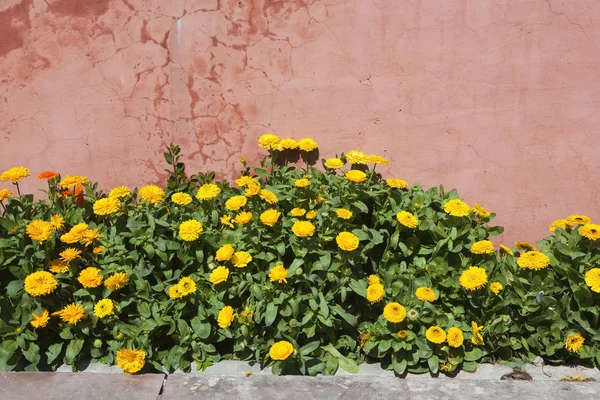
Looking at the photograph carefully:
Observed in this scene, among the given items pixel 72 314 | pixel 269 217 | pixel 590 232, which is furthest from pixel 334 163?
pixel 72 314

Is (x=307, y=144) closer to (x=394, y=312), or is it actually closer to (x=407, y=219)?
(x=407, y=219)

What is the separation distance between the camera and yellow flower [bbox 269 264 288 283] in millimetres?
2960

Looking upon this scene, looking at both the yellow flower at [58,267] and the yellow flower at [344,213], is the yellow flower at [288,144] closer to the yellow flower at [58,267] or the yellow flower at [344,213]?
the yellow flower at [344,213]

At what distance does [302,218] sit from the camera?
11.0 ft

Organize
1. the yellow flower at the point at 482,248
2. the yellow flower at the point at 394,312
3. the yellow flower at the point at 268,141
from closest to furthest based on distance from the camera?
the yellow flower at the point at 394,312 → the yellow flower at the point at 482,248 → the yellow flower at the point at 268,141

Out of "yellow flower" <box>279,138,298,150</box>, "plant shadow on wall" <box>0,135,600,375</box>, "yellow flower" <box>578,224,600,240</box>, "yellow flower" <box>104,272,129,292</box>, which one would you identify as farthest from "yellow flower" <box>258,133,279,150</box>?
"yellow flower" <box>578,224,600,240</box>

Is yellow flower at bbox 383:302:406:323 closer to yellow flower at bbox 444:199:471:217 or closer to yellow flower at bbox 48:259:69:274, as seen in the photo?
yellow flower at bbox 444:199:471:217

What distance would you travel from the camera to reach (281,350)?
2.88 metres

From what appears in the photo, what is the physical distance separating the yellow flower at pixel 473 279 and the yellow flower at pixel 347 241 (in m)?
0.64

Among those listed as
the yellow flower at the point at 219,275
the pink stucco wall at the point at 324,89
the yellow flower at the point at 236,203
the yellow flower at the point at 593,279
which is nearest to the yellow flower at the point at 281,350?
the yellow flower at the point at 219,275

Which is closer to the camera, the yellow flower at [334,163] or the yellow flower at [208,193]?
the yellow flower at [208,193]

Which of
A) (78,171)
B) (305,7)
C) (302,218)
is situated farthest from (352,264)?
(78,171)

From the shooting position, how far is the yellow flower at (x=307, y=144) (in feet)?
12.5

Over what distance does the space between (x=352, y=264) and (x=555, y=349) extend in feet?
4.12
